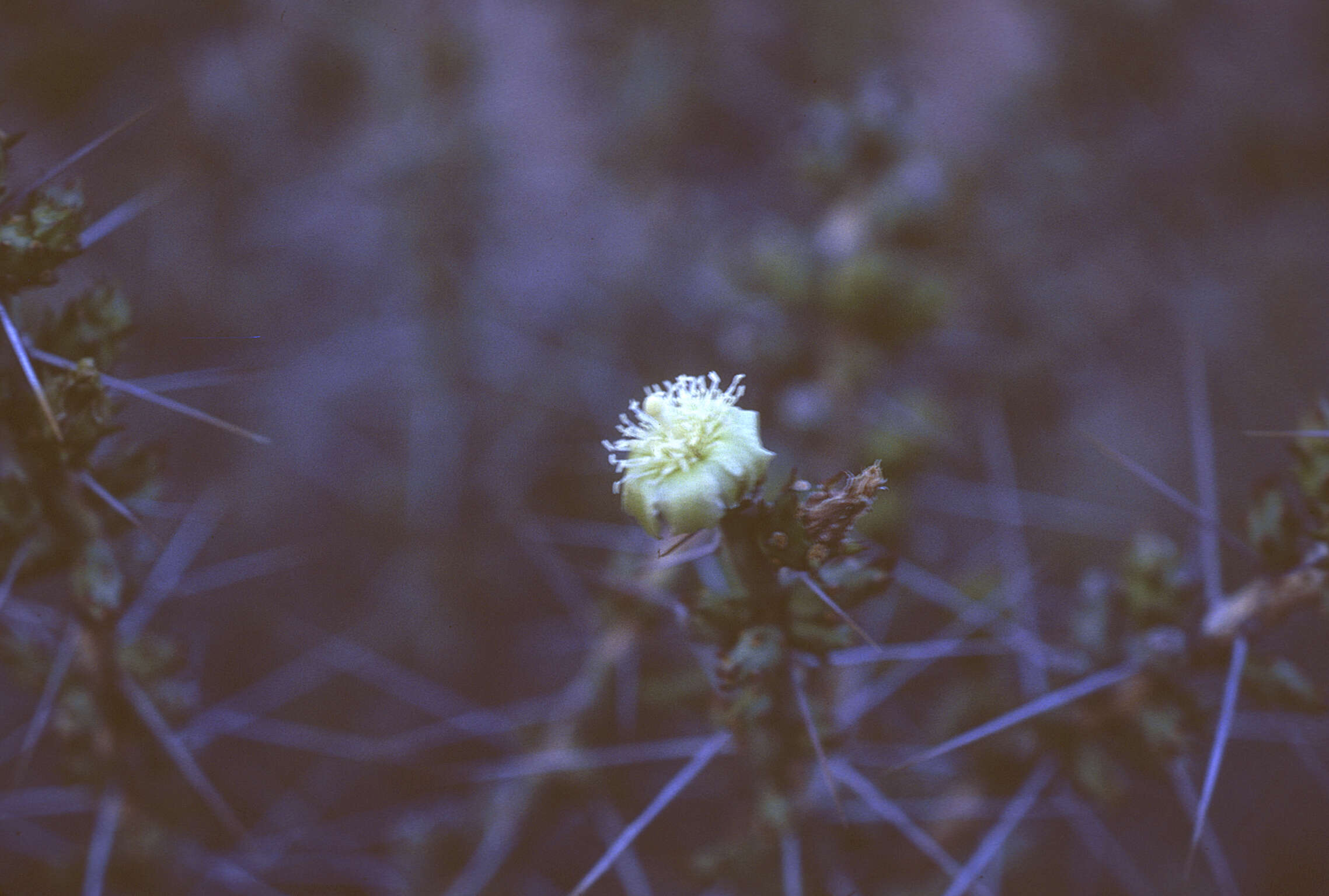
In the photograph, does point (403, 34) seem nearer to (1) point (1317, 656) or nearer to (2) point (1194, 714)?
(2) point (1194, 714)

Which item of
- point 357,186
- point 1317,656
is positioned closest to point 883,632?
point 1317,656

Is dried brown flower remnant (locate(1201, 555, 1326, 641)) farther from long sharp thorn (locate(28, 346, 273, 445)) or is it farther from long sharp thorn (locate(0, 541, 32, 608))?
long sharp thorn (locate(0, 541, 32, 608))

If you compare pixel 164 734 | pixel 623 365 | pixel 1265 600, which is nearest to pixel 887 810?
pixel 1265 600

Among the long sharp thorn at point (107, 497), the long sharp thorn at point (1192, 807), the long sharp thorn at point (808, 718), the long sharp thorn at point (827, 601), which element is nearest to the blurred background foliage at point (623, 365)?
the long sharp thorn at point (1192, 807)

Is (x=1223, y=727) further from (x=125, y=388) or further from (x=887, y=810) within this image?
(x=125, y=388)

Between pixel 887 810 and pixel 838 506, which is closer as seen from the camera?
pixel 838 506
